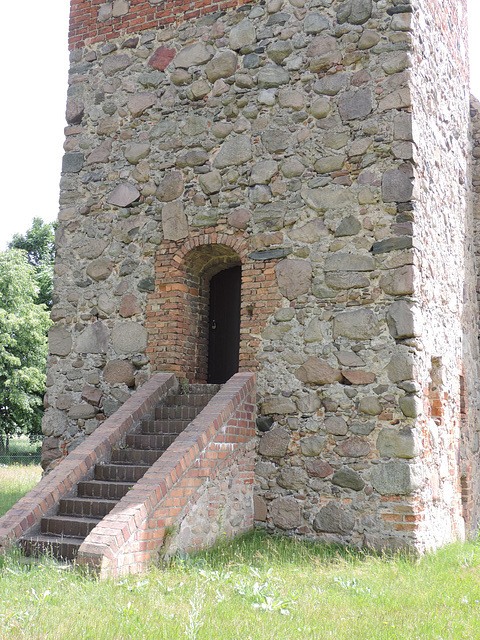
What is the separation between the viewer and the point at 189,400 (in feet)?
24.7

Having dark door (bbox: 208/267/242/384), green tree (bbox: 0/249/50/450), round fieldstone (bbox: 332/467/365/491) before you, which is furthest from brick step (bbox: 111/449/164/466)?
green tree (bbox: 0/249/50/450)

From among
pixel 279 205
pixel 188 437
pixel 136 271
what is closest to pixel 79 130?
pixel 136 271

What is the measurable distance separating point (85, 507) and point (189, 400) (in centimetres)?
187

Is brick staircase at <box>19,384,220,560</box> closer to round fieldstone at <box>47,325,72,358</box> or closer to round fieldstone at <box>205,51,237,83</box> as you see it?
round fieldstone at <box>47,325,72,358</box>

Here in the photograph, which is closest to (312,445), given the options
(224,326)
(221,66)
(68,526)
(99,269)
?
(224,326)

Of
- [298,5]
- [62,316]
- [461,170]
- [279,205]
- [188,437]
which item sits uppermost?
[298,5]

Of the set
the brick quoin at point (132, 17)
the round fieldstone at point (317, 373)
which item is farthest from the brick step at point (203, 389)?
the brick quoin at point (132, 17)

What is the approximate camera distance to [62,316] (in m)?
8.59

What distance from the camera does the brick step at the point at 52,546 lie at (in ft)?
18.2

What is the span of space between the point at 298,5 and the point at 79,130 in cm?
336

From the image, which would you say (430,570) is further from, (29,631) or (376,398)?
(29,631)

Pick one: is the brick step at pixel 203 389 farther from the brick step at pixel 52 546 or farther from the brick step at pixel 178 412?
the brick step at pixel 52 546

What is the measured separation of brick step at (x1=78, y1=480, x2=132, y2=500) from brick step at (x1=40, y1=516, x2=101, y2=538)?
0.37 meters

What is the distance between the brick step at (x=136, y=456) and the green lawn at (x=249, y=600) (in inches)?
46.8
